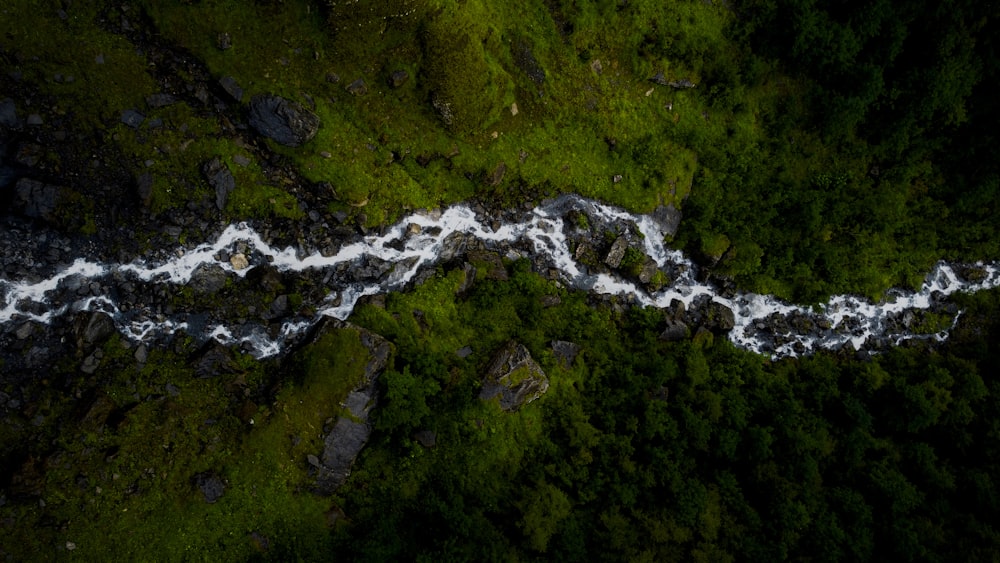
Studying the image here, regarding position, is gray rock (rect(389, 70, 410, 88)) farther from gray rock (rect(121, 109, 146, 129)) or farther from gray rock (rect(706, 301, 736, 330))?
gray rock (rect(706, 301, 736, 330))

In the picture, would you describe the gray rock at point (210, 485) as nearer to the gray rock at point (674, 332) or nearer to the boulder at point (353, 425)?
the boulder at point (353, 425)

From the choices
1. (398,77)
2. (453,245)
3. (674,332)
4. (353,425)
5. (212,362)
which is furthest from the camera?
(674,332)

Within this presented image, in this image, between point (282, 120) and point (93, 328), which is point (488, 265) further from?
point (93, 328)

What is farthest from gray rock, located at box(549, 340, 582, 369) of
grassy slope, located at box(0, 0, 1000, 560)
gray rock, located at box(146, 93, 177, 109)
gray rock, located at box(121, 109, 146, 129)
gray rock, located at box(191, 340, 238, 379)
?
gray rock, located at box(121, 109, 146, 129)

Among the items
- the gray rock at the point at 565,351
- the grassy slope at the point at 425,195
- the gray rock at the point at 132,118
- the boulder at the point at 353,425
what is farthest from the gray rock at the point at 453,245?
the gray rock at the point at 132,118

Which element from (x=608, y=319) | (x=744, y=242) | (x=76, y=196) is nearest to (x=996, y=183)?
(x=744, y=242)

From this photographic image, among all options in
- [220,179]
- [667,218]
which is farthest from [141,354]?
[667,218]
